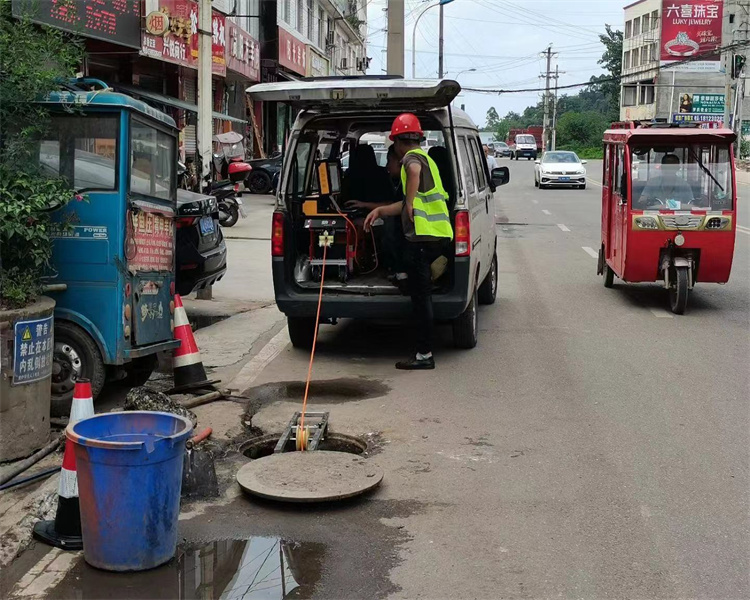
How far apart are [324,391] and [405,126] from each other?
226 centimetres

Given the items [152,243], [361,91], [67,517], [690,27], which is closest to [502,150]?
[690,27]

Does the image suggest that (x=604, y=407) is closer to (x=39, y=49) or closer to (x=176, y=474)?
(x=176, y=474)

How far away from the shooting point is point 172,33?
69.5 feet

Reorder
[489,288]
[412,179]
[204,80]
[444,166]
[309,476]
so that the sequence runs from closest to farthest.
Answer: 1. [309,476]
2. [412,179]
3. [444,166]
4. [489,288]
5. [204,80]

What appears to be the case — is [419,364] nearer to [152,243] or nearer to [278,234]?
[278,234]

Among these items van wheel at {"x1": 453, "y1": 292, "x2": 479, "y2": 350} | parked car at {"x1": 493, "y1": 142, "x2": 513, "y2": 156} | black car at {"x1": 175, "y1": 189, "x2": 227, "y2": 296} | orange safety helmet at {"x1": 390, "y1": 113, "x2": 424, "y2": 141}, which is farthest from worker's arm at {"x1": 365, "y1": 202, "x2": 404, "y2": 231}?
parked car at {"x1": 493, "y1": 142, "x2": 513, "y2": 156}

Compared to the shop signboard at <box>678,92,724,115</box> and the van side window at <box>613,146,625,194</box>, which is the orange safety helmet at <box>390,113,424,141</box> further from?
the shop signboard at <box>678,92,724,115</box>

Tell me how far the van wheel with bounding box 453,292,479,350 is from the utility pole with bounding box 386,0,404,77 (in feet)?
44.5

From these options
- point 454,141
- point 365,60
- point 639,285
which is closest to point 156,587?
point 454,141

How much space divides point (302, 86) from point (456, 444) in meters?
3.31

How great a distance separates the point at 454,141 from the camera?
820 cm

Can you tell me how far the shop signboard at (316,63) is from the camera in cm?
3869

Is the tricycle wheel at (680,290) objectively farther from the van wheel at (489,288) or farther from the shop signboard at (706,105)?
the shop signboard at (706,105)

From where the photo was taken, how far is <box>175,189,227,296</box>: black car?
9.27 m
